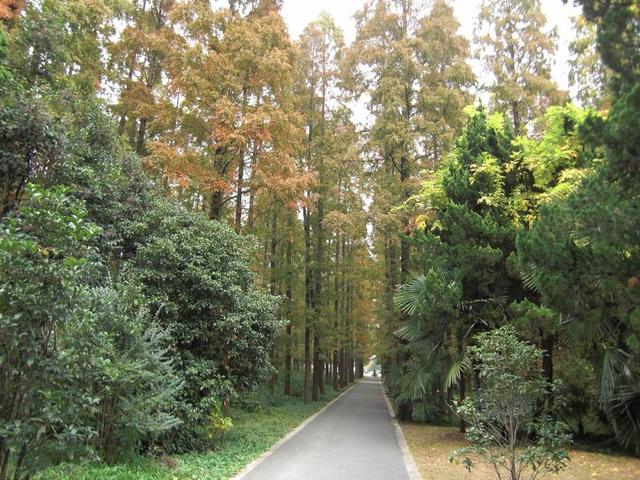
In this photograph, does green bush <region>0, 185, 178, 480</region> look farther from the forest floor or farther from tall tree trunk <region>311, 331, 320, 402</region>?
tall tree trunk <region>311, 331, 320, 402</region>

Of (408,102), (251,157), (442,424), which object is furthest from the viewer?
(408,102)

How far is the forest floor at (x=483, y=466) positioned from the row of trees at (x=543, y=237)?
82cm

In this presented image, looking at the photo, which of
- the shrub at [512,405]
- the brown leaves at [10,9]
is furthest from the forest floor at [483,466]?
the brown leaves at [10,9]

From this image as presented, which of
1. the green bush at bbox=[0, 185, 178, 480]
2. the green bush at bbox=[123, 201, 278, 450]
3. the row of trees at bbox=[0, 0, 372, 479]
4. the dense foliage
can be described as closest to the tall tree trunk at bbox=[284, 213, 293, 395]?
the dense foliage

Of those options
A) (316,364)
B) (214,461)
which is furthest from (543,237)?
(316,364)

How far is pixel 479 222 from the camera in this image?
38.0 ft

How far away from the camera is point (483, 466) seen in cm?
920

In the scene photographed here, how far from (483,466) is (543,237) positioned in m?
5.74

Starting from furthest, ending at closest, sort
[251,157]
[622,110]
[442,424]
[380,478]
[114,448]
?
[442,424]
[251,157]
[380,478]
[114,448]
[622,110]

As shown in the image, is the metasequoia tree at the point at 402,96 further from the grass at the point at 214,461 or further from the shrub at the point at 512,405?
the shrub at the point at 512,405

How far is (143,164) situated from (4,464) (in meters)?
11.4

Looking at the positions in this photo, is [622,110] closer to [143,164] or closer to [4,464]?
[4,464]

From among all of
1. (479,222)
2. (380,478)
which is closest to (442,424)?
(479,222)

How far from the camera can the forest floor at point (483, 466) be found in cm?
828
